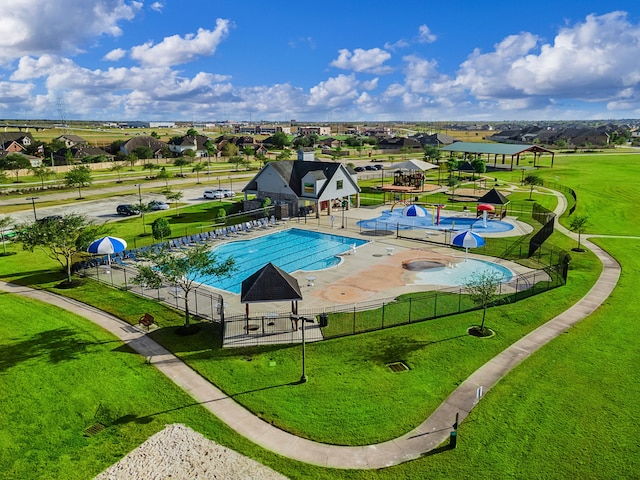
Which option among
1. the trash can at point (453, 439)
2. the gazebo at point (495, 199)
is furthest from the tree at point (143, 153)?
the trash can at point (453, 439)

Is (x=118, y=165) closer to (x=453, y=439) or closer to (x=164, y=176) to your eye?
(x=164, y=176)

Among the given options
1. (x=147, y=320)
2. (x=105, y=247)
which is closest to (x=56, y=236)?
(x=105, y=247)

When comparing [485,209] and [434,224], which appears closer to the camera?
[485,209]

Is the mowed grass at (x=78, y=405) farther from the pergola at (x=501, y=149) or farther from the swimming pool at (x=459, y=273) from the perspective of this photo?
the pergola at (x=501, y=149)

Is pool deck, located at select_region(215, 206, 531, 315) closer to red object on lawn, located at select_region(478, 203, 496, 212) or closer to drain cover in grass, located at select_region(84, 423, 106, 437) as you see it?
red object on lawn, located at select_region(478, 203, 496, 212)

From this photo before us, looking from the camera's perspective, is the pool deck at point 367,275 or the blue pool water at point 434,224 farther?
the blue pool water at point 434,224
